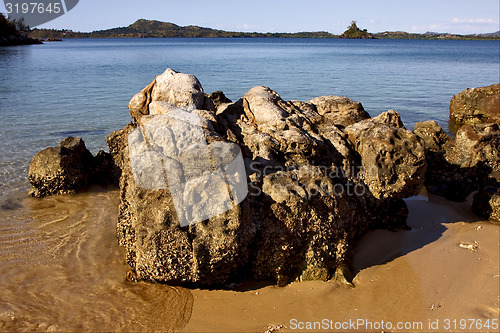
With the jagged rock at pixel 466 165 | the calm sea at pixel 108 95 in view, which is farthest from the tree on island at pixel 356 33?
the jagged rock at pixel 466 165

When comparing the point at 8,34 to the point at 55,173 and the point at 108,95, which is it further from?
the point at 55,173

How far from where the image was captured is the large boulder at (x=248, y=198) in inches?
164

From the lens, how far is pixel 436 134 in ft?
29.0

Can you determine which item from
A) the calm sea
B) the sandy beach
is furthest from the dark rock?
the calm sea

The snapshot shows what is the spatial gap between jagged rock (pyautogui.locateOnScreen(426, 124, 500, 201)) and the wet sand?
136 cm

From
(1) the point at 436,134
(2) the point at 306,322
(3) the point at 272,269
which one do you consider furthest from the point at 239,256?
(1) the point at 436,134

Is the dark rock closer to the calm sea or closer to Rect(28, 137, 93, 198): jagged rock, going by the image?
the calm sea

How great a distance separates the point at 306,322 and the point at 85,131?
35.1 feet

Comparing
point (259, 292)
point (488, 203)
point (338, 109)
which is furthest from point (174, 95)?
point (488, 203)

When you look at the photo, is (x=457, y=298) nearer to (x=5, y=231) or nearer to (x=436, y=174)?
(x=436, y=174)

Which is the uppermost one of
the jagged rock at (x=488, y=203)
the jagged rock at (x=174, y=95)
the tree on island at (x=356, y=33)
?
→ the tree on island at (x=356, y=33)

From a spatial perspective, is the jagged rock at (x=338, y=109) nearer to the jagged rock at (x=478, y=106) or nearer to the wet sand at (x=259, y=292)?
the wet sand at (x=259, y=292)

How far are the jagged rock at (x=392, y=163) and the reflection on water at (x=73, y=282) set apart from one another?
2835 mm

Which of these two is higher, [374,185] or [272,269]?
[374,185]
